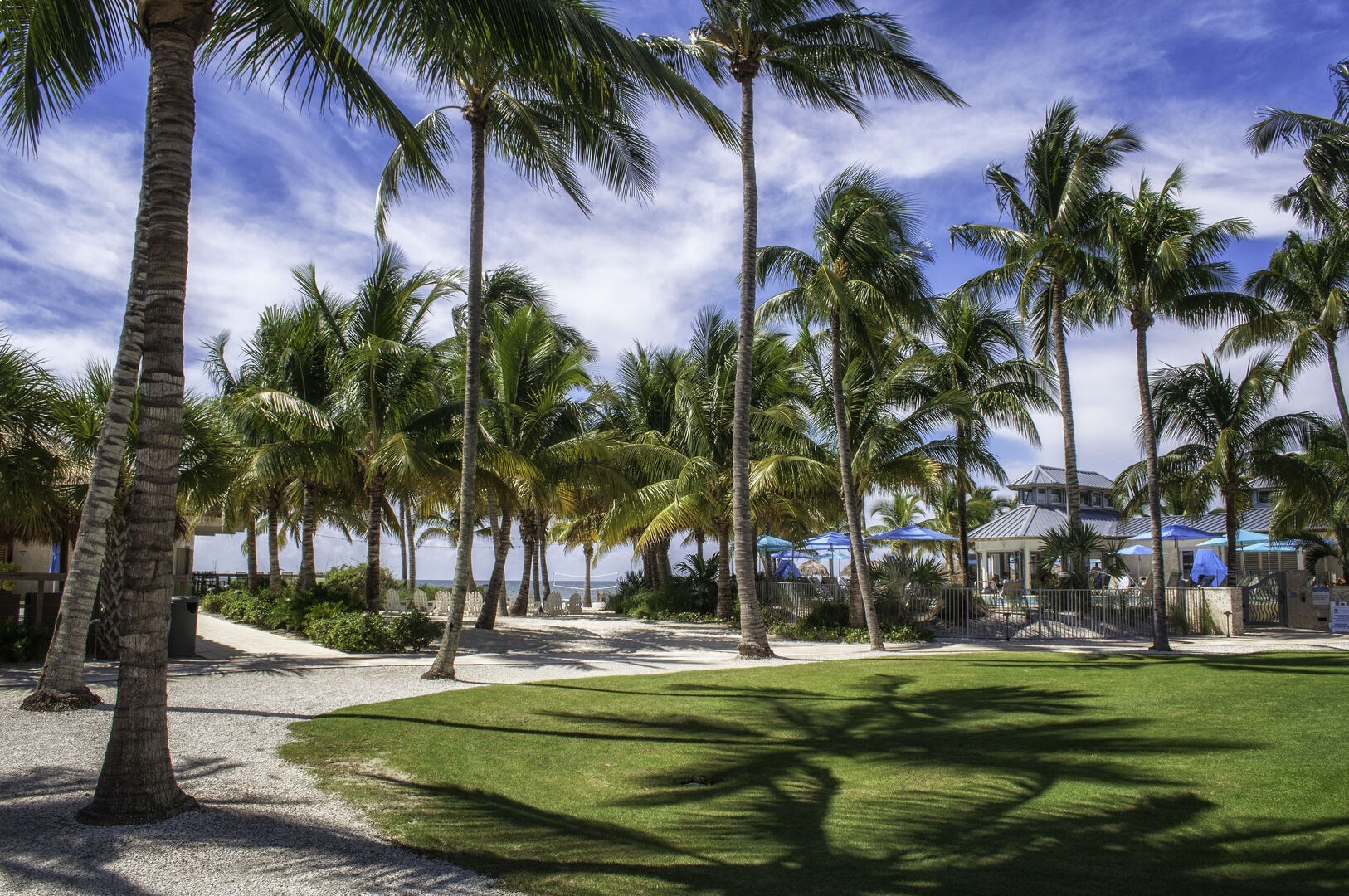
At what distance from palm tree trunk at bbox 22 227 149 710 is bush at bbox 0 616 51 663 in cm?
433

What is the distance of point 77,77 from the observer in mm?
8125

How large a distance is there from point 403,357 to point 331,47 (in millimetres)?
9360

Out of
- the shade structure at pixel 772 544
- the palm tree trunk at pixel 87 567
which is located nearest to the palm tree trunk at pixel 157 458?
the palm tree trunk at pixel 87 567

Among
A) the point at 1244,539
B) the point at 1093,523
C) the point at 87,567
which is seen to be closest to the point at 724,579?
the point at 87,567

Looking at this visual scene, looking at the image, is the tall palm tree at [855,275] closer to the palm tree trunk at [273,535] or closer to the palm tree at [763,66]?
the palm tree at [763,66]

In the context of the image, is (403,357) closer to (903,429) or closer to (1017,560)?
(903,429)

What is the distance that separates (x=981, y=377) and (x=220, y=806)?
2187 cm

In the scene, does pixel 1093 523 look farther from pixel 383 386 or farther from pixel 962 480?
pixel 383 386

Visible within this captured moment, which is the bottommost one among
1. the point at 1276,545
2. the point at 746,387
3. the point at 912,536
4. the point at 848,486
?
the point at 1276,545

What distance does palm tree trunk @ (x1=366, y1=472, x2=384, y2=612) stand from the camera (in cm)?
1625

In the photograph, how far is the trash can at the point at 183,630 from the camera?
13.4m

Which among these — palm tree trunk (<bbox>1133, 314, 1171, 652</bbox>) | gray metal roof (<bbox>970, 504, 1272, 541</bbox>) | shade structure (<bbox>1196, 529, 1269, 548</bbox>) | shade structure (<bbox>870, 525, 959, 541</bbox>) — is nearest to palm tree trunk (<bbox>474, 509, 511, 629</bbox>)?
shade structure (<bbox>870, 525, 959, 541</bbox>)

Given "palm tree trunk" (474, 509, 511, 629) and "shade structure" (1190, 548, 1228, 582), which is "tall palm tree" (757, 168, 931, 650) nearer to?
"palm tree trunk" (474, 509, 511, 629)

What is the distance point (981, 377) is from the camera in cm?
2344
